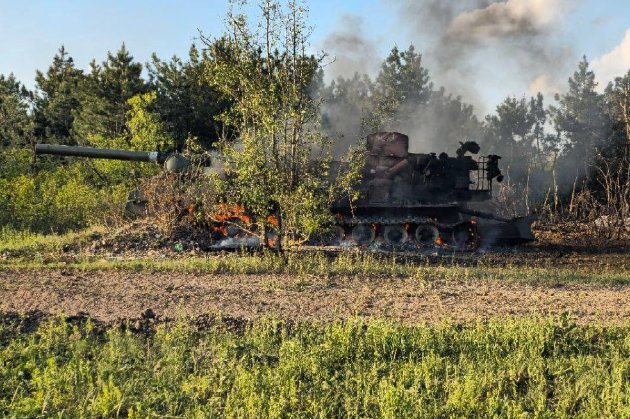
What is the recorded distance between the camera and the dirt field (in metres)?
9.36

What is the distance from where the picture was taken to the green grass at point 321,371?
5.89 metres

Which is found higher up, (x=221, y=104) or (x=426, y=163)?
(x=221, y=104)

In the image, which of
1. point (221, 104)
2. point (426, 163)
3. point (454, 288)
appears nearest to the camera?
point (454, 288)

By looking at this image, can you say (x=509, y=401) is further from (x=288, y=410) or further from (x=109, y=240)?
(x=109, y=240)

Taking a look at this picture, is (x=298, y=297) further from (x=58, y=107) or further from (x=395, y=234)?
(x=58, y=107)

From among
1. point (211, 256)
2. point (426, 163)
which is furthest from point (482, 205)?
point (211, 256)

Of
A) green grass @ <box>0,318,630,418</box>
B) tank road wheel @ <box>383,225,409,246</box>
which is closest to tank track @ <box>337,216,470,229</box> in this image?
tank road wheel @ <box>383,225,409,246</box>

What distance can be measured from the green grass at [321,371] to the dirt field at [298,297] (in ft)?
3.30

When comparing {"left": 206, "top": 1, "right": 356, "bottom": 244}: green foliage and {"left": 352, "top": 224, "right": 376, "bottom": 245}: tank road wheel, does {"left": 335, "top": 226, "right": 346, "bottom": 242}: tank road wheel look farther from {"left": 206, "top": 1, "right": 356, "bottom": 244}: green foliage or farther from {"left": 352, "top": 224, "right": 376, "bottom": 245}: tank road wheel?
{"left": 206, "top": 1, "right": 356, "bottom": 244}: green foliage

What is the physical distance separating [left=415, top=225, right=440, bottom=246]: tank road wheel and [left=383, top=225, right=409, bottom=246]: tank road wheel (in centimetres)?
37

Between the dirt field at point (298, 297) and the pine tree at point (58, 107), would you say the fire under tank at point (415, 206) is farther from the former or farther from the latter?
the pine tree at point (58, 107)

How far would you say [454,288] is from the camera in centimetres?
1173

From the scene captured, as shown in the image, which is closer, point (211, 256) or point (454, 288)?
point (454, 288)

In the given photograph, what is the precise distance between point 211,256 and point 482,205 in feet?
55.0
